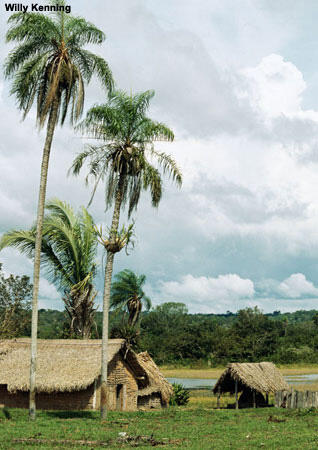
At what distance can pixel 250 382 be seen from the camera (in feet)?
94.6

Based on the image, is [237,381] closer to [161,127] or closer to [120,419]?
[120,419]

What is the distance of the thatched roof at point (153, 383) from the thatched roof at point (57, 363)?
965 millimetres

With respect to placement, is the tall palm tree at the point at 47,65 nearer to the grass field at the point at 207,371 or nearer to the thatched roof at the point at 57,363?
the thatched roof at the point at 57,363

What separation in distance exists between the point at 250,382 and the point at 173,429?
1218 cm

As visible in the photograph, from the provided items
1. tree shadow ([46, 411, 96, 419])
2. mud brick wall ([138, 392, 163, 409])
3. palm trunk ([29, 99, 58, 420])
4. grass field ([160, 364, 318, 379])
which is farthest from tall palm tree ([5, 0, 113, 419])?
grass field ([160, 364, 318, 379])

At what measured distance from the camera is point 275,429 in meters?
17.8

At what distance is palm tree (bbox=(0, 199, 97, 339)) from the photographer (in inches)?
1014

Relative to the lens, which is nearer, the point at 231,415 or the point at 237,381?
the point at 231,415

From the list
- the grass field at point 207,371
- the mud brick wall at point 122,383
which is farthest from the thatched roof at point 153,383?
the grass field at point 207,371

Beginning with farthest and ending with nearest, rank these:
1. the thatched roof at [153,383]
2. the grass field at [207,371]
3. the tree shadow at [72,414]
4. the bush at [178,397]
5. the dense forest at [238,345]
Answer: the dense forest at [238,345]
the grass field at [207,371]
the bush at [178,397]
the thatched roof at [153,383]
the tree shadow at [72,414]

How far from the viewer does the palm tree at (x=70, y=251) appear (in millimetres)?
25766

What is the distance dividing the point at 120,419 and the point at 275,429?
600cm

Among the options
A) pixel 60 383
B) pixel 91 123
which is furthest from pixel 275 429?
pixel 91 123

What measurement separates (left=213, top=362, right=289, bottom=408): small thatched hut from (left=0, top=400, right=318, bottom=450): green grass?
15.3 feet
